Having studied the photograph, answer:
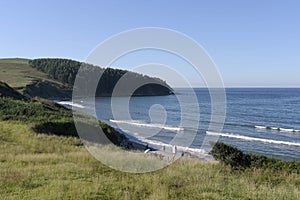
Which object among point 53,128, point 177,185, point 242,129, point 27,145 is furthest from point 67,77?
point 177,185

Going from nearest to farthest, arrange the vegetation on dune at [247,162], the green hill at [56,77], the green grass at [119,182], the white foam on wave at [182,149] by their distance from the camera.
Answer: the green grass at [119,182]
the vegetation on dune at [247,162]
the white foam on wave at [182,149]
the green hill at [56,77]

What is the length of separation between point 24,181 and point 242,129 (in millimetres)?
47862

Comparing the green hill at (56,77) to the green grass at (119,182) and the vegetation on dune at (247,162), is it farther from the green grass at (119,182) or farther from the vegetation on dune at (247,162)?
the green grass at (119,182)

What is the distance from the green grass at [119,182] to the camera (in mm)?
8242

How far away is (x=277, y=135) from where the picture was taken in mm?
46594

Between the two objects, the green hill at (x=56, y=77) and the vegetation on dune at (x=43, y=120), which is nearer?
the vegetation on dune at (x=43, y=120)

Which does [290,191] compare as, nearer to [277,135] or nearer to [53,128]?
[53,128]

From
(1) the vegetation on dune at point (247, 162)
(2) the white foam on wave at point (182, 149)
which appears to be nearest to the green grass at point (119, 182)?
(1) the vegetation on dune at point (247, 162)

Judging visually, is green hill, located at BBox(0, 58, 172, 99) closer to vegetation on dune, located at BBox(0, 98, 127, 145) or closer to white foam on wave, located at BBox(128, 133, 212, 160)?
vegetation on dune, located at BBox(0, 98, 127, 145)

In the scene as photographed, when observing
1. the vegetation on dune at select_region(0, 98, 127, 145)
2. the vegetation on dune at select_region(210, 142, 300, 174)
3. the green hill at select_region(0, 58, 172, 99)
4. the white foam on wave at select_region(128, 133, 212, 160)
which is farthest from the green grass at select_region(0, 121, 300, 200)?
the green hill at select_region(0, 58, 172, 99)

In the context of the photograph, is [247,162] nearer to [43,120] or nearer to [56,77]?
[43,120]

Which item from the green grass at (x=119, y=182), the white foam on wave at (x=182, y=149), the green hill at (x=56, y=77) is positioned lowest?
the white foam on wave at (x=182, y=149)

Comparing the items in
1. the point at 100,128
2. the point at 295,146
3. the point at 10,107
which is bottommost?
the point at 295,146

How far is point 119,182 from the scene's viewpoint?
31.7ft
